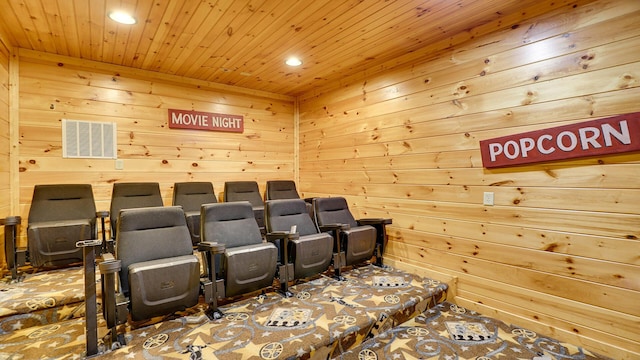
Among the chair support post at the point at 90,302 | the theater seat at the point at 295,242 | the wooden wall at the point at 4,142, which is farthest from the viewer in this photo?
the wooden wall at the point at 4,142

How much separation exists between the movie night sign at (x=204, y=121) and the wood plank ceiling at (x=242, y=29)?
0.64 meters

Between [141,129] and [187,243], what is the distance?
225 centimetres

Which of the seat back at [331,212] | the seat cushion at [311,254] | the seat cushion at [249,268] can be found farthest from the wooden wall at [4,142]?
the seat back at [331,212]

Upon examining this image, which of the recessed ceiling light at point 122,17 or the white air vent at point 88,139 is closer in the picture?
the recessed ceiling light at point 122,17

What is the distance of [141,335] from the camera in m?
2.05

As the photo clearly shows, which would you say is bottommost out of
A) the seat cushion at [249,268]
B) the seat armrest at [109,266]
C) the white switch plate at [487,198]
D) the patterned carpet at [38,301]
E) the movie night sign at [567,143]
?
the patterned carpet at [38,301]

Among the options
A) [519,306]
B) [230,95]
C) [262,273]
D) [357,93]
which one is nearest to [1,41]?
[230,95]

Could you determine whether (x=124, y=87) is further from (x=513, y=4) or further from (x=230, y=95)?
(x=513, y=4)

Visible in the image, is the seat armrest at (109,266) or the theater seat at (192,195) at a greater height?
the theater seat at (192,195)

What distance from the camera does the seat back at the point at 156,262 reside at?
80.0 inches

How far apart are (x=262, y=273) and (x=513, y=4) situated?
9.97 feet

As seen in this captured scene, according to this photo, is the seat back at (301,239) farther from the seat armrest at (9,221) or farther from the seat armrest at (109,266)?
the seat armrest at (9,221)

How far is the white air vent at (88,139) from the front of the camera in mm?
3521

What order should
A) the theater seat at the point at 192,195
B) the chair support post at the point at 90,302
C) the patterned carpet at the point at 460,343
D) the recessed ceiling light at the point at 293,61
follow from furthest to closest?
the theater seat at the point at 192,195
the recessed ceiling light at the point at 293,61
the patterned carpet at the point at 460,343
the chair support post at the point at 90,302
